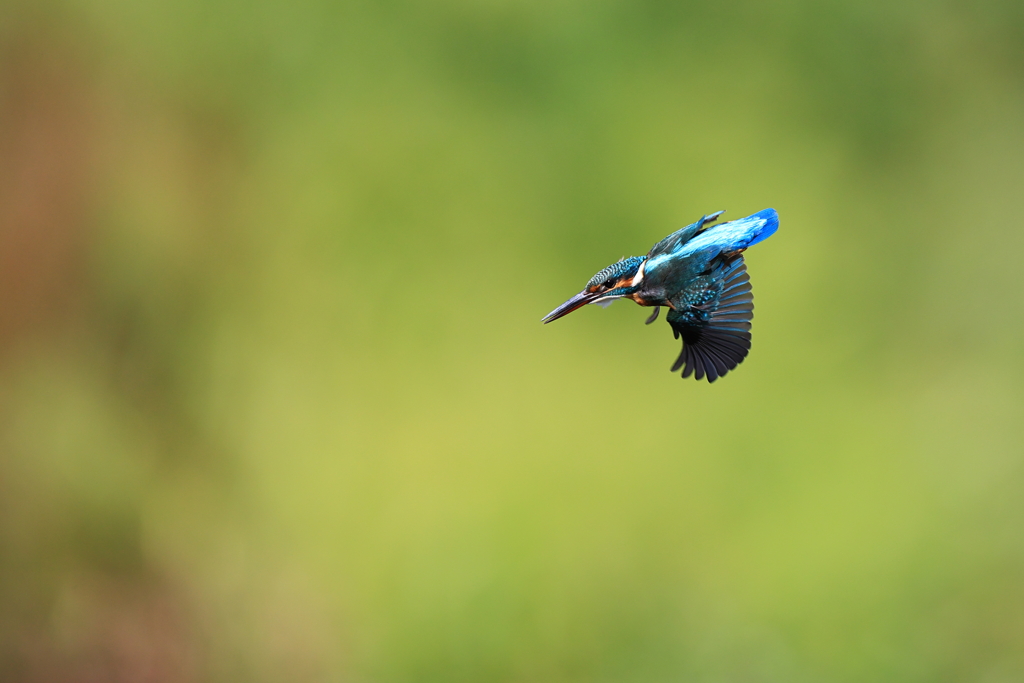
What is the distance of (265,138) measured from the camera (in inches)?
55.9

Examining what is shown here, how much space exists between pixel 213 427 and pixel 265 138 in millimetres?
503

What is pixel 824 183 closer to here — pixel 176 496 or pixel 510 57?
→ pixel 510 57

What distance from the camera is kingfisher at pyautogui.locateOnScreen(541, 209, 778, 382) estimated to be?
1.14 ft

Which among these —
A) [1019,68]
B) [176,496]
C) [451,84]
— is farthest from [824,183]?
[176,496]

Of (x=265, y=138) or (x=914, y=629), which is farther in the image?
(x=265, y=138)

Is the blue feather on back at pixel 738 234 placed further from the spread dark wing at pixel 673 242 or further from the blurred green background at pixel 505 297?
the blurred green background at pixel 505 297

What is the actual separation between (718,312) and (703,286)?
1 cm

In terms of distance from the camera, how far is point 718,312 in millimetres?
364

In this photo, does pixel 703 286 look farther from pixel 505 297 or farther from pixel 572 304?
pixel 505 297

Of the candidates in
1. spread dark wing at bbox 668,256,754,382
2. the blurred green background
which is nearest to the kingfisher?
spread dark wing at bbox 668,256,754,382

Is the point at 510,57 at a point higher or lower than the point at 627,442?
higher

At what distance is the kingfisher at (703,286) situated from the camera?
0.35 m

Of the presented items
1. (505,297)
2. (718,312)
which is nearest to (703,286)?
(718,312)

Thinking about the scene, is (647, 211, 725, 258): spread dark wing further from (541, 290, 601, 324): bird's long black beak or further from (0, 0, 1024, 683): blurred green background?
(0, 0, 1024, 683): blurred green background
